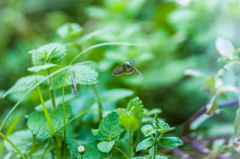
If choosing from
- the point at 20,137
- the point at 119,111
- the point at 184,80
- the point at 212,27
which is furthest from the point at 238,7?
the point at 20,137

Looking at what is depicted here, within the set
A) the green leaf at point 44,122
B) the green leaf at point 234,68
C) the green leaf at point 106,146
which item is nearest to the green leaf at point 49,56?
the green leaf at point 44,122

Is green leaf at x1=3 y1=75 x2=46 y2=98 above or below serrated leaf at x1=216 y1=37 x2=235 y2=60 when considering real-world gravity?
below

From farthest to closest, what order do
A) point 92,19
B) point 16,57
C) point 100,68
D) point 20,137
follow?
point 92,19, point 16,57, point 100,68, point 20,137

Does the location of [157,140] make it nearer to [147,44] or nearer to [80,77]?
[80,77]

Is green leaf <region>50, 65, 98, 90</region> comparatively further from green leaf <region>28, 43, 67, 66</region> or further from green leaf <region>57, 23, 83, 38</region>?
green leaf <region>57, 23, 83, 38</region>

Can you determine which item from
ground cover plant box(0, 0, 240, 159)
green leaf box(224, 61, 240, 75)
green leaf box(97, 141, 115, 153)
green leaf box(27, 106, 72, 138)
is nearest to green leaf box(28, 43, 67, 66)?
ground cover plant box(0, 0, 240, 159)

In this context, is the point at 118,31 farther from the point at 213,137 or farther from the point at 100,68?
the point at 213,137
